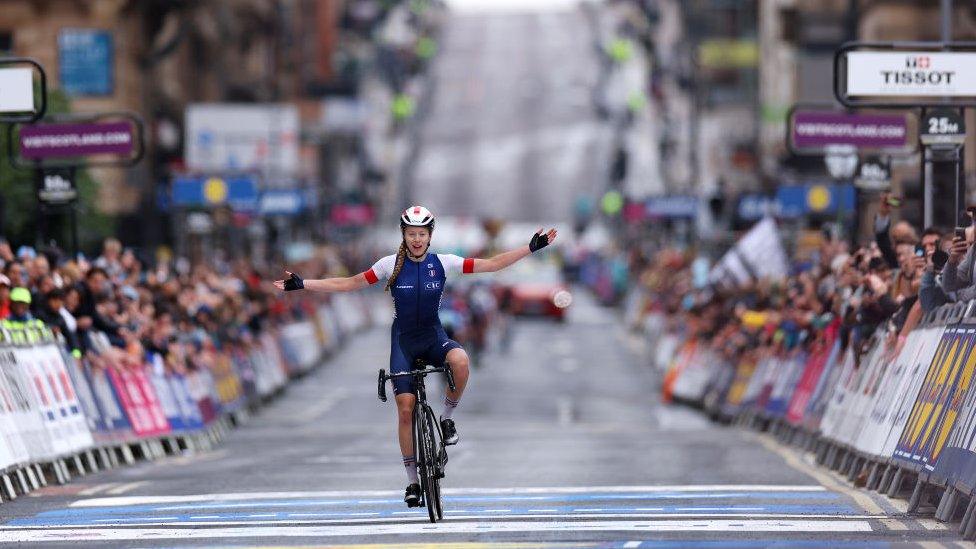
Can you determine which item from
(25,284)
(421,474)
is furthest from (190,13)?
(421,474)

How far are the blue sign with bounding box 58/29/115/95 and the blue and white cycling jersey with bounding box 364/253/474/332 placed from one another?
35157 mm

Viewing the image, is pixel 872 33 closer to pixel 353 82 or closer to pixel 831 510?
pixel 831 510

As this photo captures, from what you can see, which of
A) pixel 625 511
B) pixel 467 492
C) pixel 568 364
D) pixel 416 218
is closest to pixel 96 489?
pixel 467 492

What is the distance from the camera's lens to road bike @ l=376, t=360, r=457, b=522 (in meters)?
13.5

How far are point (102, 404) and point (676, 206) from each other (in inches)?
1395

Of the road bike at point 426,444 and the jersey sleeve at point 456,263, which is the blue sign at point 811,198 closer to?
the jersey sleeve at point 456,263

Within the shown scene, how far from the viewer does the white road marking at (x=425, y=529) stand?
12.7 m

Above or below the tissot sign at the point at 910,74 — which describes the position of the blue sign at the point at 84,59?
below

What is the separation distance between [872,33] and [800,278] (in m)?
22.1

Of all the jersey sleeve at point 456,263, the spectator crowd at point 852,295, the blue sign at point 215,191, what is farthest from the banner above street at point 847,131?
the blue sign at point 215,191

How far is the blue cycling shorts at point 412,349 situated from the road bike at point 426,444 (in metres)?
0.05

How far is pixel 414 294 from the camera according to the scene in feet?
45.3

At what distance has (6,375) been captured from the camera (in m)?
17.3

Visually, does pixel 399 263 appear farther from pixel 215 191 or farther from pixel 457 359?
pixel 215 191
